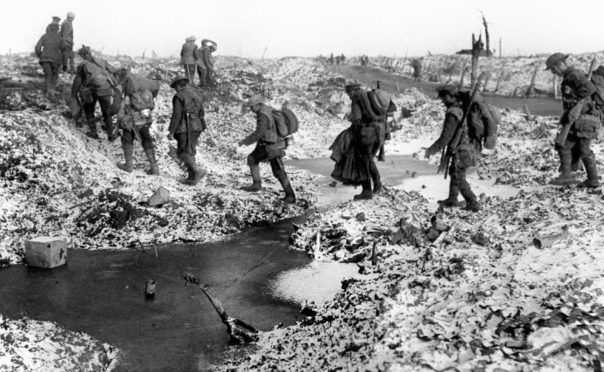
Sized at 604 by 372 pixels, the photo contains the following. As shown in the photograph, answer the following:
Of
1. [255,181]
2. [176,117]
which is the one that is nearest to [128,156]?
[176,117]

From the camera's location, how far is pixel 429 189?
11.6m

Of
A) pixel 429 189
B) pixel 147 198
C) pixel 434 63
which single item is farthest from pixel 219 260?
pixel 434 63

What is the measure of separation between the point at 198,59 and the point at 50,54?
7.89 m

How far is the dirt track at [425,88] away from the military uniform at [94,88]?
22.2 m

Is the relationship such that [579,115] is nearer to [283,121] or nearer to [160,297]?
[283,121]

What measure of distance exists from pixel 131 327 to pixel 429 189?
26.1 feet

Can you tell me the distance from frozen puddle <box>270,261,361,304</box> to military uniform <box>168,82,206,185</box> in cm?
447

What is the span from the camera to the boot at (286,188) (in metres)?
9.98

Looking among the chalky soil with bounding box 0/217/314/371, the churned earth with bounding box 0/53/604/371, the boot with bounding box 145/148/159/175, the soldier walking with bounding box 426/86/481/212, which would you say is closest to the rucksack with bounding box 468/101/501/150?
the soldier walking with bounding box 426/86/481/212

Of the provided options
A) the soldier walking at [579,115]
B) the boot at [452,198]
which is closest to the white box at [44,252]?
the boot at [452,198]

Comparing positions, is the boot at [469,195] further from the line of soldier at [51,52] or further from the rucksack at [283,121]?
the line of soldier at [51,52]

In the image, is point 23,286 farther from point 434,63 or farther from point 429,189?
point 434,63

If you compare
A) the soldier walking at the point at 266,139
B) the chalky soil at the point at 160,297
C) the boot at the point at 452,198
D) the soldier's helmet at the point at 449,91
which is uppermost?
the soldier's helmet at the point at 449,91

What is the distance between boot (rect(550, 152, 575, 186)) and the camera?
31.0 ft
